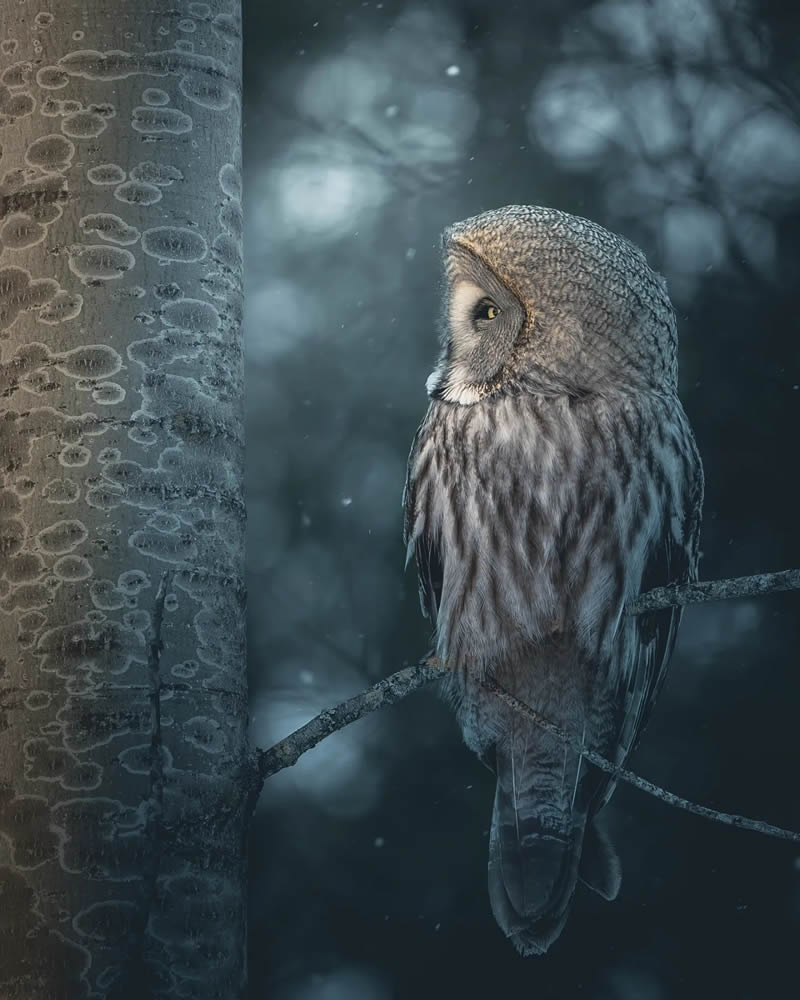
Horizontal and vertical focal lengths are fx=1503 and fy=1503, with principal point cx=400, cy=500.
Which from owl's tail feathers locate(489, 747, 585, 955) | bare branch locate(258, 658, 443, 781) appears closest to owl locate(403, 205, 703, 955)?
owl's tail feathers locate(489, 747, 585, 955)

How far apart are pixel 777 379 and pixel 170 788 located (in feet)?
11.9

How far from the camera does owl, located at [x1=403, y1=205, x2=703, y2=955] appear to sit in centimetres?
260

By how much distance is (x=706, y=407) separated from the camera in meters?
4.87

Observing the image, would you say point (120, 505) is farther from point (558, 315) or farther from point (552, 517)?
point (558, 315)

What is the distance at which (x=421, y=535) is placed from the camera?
9.26 feet

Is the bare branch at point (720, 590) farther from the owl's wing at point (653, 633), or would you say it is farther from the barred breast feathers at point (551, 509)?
the owl's wing at point (653, 633)

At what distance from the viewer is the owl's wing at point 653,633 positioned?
272 centimetres

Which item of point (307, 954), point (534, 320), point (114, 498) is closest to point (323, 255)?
point (307, 954)

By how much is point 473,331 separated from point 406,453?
2.43 m

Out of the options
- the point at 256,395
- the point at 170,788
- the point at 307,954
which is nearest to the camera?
the point at 170,788

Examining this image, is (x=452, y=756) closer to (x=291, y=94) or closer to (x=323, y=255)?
(x=323, y=255)

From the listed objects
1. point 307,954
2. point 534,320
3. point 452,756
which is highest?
point 534,320

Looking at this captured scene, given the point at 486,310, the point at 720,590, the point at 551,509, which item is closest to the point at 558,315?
the point at 486,310

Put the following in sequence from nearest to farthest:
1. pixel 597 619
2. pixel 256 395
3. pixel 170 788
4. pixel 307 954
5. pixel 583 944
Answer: pixel 170 788 < pixel 597 619 < pixel 583 944 < pixel 307 954 < pixel 256 395
